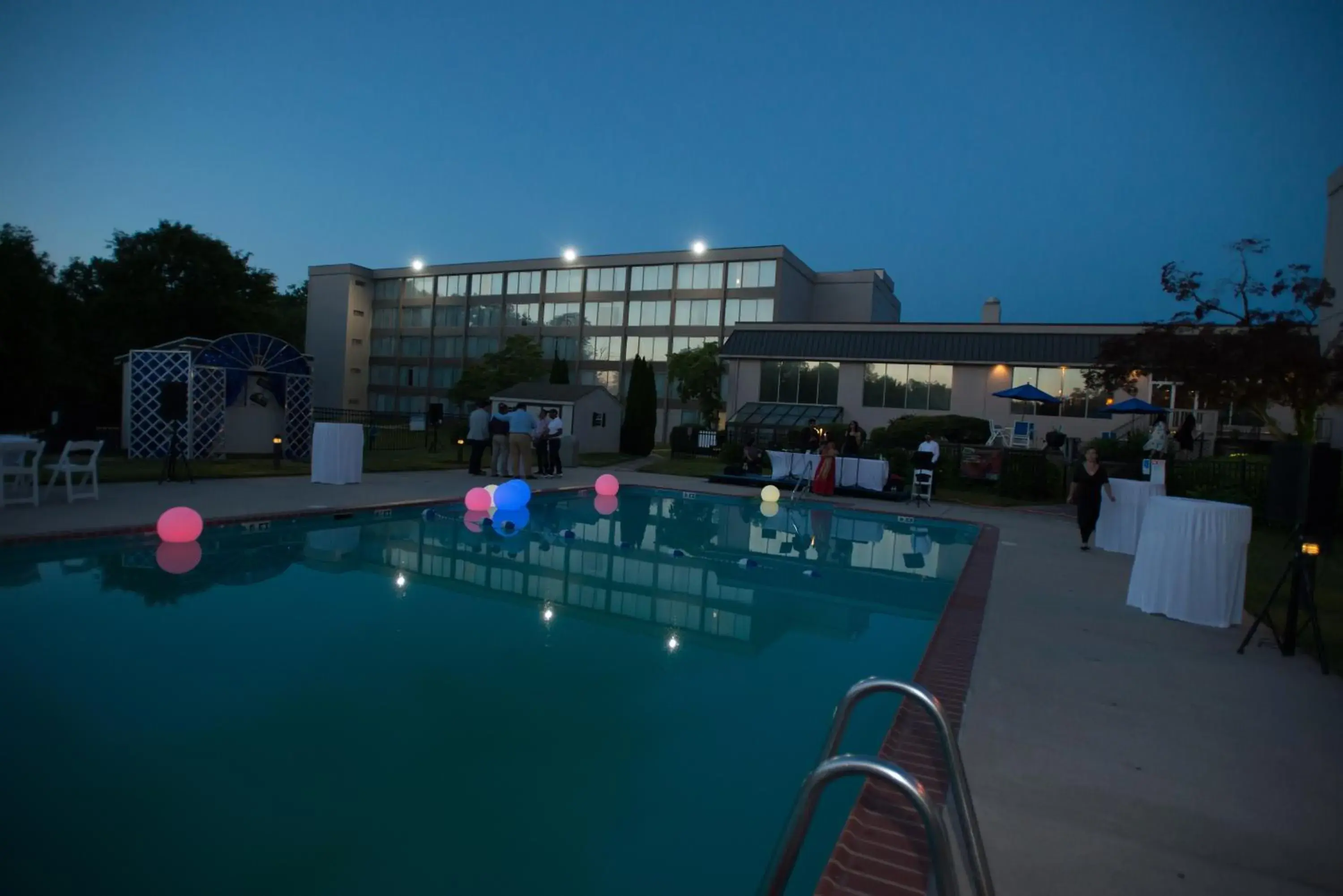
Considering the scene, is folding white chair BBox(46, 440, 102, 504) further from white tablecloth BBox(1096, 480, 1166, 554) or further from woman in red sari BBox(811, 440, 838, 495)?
white tablecloth BBox(1096, 480, 1166, 554)

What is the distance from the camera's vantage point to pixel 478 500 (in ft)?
45.5

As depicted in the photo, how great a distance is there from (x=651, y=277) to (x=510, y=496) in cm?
4196

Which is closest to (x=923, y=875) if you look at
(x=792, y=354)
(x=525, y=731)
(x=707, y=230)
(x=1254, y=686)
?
(x=525, y=731)

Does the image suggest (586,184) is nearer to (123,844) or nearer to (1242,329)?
(1242,329)

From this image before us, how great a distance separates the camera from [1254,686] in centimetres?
520

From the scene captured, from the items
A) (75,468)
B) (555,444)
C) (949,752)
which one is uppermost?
(555,444)

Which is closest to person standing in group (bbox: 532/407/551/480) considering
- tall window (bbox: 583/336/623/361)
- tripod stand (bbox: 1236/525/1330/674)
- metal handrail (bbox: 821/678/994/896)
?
tripod stand (bbox: 1236/525/1330/674)

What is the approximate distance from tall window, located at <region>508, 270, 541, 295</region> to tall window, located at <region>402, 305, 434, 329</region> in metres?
7.31

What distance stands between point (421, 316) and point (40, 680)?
197 feet

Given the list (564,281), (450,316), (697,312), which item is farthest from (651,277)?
(450,316)

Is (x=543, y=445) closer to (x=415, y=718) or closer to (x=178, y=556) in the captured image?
(x=178, y=556)

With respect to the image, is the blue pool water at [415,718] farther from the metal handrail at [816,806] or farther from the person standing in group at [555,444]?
the person standing in group at [555,444]

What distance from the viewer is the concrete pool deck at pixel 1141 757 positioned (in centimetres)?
288

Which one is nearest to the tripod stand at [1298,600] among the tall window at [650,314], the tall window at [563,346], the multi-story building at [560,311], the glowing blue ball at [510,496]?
the glowing blue ball at [510,496]
